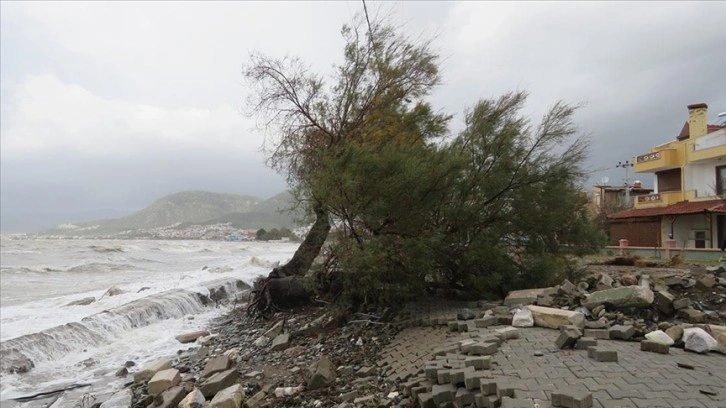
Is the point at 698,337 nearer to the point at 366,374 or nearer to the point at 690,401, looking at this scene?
the point at 690,401

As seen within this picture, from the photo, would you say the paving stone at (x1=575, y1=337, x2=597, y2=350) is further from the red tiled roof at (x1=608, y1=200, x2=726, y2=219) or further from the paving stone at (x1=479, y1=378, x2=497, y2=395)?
the red tiled roof at (x1=608, y1=200, x2=726, y2=219)

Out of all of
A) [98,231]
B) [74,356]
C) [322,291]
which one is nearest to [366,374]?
[322,291]

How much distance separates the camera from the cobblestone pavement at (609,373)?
398cm

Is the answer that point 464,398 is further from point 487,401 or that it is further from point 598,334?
point 598,334

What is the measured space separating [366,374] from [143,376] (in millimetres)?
4625

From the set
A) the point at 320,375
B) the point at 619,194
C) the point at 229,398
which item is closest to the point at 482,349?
the point at 320,375

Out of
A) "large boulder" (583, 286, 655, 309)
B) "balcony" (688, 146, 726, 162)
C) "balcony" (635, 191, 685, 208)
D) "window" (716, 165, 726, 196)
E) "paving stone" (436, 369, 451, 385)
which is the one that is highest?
"balcony" (688, 146, 726, 162)

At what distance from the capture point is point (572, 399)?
3.71 meters

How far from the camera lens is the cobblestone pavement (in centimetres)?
398

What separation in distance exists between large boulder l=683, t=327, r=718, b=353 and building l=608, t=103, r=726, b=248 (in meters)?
20.3

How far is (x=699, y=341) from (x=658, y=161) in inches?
1098

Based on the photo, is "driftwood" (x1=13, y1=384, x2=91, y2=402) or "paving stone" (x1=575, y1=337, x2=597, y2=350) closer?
"paving stone" (x1=575, y1=337, x2=597, y2=350)

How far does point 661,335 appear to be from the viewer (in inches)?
222

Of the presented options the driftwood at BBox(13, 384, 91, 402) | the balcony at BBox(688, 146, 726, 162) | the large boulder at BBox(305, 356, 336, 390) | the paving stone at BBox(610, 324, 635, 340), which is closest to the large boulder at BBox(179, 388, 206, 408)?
the large boulder at BBox(305, 356, 336, 390)
